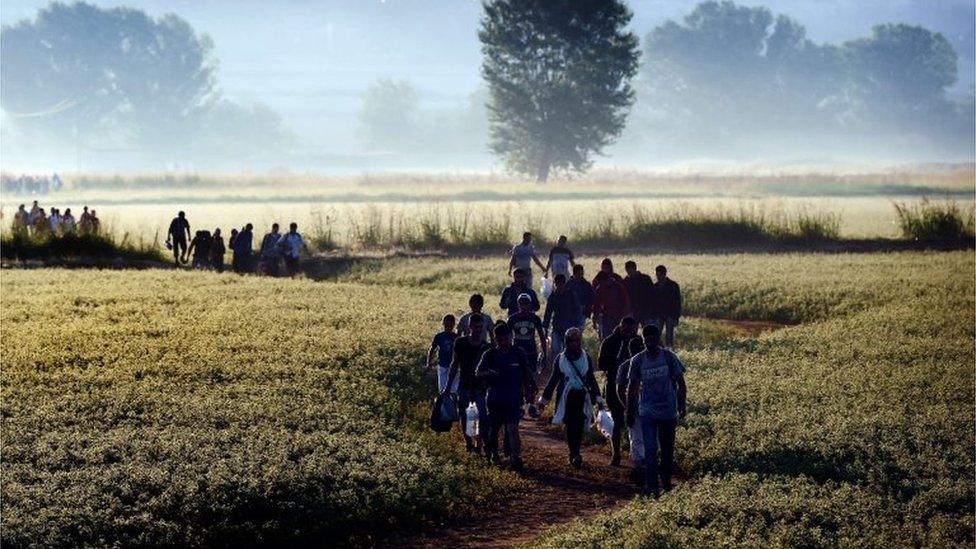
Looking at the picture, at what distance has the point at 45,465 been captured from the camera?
1519 centimetres

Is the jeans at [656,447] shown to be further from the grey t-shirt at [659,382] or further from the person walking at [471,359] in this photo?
the person walking at [471,359]

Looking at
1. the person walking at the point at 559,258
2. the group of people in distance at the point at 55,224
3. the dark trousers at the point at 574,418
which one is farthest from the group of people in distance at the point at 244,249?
the dark trousers at the point at 574,418

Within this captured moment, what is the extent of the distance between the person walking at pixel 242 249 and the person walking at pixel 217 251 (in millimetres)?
465

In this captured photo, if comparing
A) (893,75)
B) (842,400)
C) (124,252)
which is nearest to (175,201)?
(124,252)

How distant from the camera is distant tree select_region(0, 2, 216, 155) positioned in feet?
497

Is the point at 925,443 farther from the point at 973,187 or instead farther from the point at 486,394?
the point at 973,187

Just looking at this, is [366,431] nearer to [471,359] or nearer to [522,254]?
[471,359]

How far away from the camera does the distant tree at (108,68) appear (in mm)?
151375

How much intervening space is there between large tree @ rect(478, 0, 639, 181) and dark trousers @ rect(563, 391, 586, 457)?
3281 inches

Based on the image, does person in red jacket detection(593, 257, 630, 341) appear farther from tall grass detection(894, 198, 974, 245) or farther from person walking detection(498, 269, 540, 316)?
tall grass detection(894, 198, 974, 245)

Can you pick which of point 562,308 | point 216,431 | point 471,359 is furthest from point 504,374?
point 562,308

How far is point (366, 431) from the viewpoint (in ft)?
57.7

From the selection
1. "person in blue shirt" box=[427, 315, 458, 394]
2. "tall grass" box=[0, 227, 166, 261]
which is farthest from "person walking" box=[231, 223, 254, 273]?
"person in blue shirt" box=[427, 315, 458, 394]

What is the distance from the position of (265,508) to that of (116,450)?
106 inches
